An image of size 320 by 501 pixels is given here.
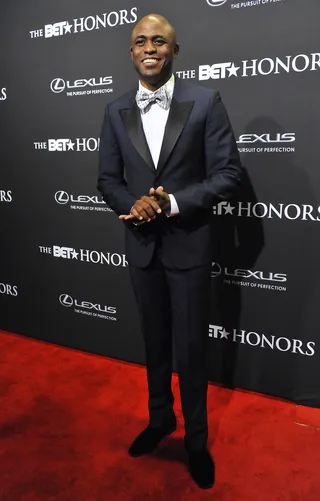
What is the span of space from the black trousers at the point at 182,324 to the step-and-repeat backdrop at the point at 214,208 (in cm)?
67

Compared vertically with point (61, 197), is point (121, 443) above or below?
below

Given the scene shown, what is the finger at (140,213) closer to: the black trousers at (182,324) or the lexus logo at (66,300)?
the black trousers at (182,324)

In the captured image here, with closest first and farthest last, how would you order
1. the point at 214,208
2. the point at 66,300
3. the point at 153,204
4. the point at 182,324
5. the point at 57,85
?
1. the point at 153,204
2. the point at 182,324
3. the point at 214,208
4. the point at 57,85
5. the point at 66,300

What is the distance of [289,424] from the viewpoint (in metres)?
2.25

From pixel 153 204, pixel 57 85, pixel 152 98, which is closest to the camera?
pixel 153 204

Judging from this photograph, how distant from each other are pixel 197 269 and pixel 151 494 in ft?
3.18

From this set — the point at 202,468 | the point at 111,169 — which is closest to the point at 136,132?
the point at 111,169

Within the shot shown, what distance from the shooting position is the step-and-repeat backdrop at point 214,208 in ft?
6.95

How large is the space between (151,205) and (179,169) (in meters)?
0.23

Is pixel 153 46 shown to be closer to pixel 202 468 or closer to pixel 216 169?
pixel 216 169

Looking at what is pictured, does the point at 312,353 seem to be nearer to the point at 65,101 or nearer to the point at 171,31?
the point at 171,31

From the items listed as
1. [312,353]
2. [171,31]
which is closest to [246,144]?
[171,31]

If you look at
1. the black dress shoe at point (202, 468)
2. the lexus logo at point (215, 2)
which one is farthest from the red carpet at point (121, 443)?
the lexus logo at point (215, 2)

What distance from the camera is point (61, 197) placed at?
2883mm
